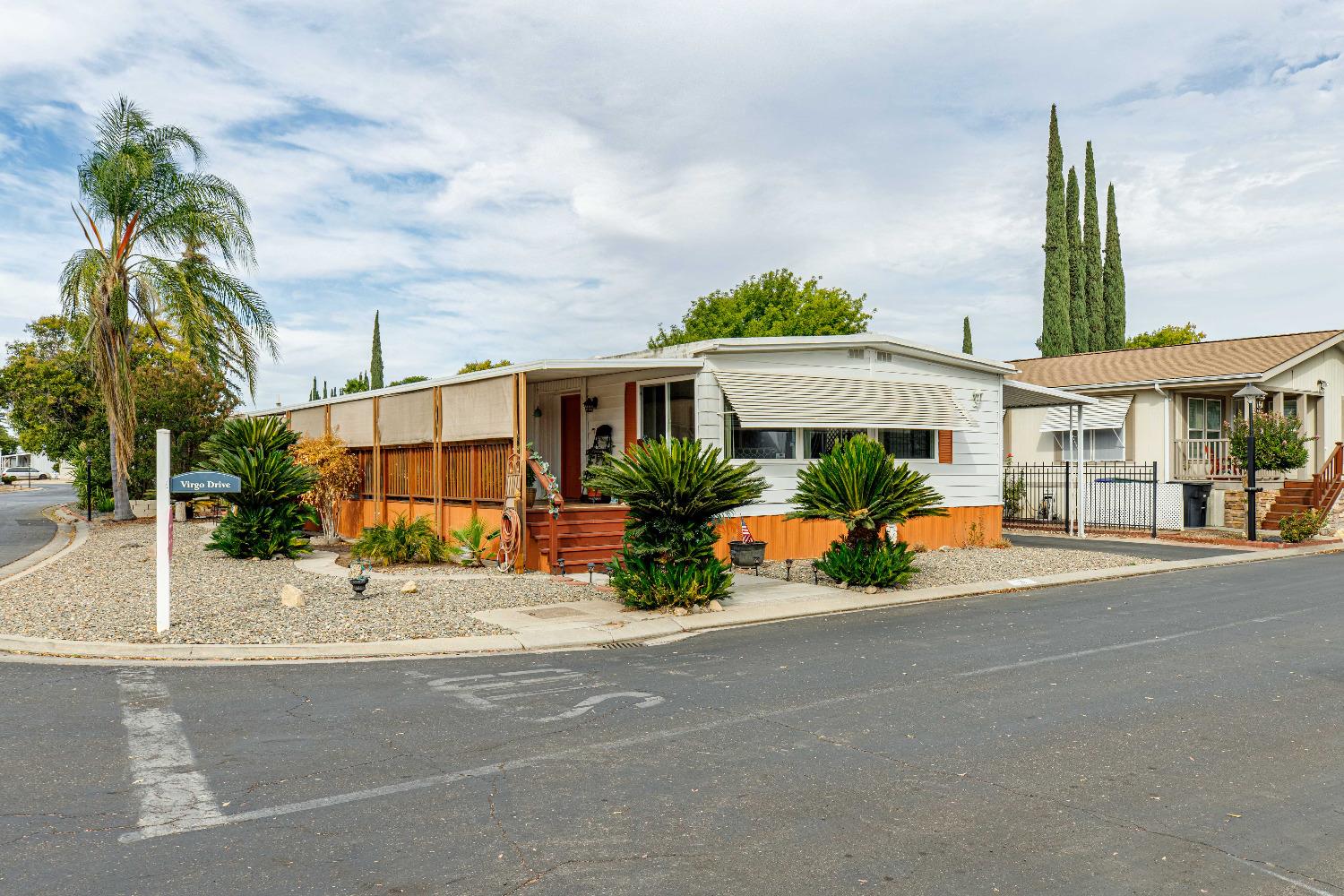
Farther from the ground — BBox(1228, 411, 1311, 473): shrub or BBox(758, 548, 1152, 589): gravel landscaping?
BBox(1228, 411, 1311, 473): shrub

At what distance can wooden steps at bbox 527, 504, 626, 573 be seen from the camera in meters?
14.0

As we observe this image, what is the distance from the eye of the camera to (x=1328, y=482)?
75.2 ft

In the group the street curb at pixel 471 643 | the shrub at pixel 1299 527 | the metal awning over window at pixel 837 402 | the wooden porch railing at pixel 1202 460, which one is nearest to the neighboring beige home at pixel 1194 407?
the wooden porch railing at pixel 1202 460

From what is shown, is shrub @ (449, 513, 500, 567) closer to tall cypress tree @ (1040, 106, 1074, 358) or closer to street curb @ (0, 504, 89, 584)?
street curb @ (0, 504, 89, 584)

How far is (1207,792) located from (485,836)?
3.63 metres

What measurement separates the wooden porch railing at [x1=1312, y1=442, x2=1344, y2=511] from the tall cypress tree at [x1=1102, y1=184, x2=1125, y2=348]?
2249 centimetres

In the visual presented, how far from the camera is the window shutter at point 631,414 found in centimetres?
1628

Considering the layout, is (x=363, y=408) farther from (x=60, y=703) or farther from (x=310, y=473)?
(x=60, y=703)

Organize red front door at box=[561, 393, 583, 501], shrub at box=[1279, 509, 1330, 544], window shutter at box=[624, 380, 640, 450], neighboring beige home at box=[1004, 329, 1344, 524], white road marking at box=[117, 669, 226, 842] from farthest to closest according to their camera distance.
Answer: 1. neighboring beige home at box=[1004, 329, 1344, 524]
2. shrub at box=[1279, 509, 1330, 544]
3. red front door at box=[561, 393, 583, 501]
4. window shutter at box=[624, 380, 640, 450]
5. white road marking at box=[117, 669, 226, 842]

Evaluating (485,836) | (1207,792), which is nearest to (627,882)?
(485,836)

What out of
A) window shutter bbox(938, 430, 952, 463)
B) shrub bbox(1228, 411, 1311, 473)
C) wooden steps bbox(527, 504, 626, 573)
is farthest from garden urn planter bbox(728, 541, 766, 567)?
shrub bbox(1228, 411, 1311, 473)

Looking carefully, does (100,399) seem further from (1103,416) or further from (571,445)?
(1103,416)

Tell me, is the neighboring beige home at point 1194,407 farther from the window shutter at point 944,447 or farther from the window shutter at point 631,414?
the window shutter at point 631,414

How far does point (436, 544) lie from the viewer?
49.5 ft
